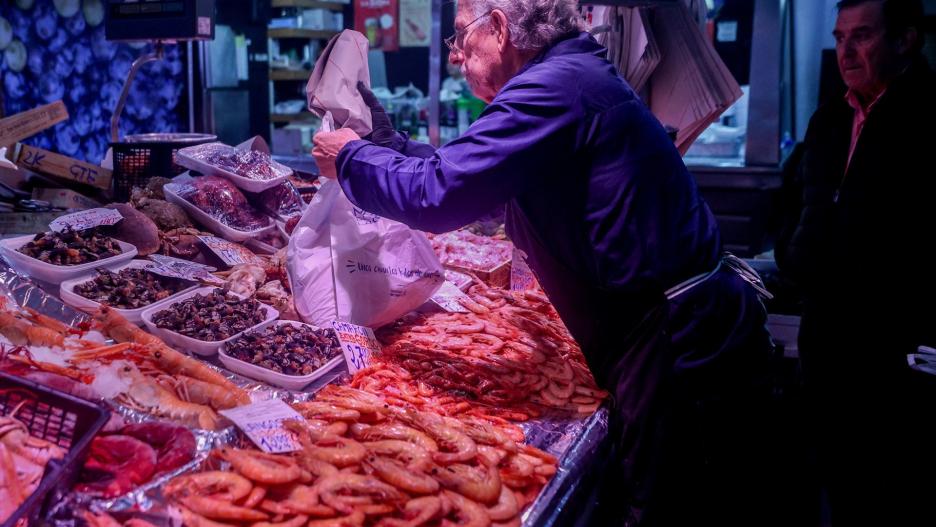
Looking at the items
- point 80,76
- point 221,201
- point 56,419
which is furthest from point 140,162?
point 80,76

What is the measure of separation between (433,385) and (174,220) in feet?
5.03

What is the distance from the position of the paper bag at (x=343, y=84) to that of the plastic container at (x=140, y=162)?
122 cm

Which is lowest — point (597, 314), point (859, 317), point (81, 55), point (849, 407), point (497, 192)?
point (849, 407)

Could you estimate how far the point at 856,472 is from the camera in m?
3.31

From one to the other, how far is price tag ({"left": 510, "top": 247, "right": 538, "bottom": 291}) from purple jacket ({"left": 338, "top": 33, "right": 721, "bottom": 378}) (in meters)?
0.98

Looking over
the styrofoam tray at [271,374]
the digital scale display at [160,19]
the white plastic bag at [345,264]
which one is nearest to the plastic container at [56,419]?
the styrofoam tray at [271,374]

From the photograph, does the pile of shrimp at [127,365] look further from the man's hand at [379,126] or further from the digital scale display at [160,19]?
the digital scale display at [160,19]

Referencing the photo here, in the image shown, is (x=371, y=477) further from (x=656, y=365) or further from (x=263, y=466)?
(x=656, y=365)

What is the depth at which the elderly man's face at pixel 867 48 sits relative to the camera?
316 centimetres

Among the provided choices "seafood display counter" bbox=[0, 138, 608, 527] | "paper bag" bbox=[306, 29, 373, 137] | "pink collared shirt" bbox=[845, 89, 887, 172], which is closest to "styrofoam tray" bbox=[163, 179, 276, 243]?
"seafood display counter" bbox=[0, 138, 608, 527]

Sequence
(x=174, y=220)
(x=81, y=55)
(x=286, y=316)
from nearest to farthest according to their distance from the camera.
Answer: (x=286, y=316)
(x=174, y=220)
(x=81, y=55)

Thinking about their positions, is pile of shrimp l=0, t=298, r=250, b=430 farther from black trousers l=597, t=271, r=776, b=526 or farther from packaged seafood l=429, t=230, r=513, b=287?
packaged seafood l=429, t=230, r=513, b=287

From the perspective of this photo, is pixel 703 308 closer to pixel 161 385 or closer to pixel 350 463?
pixel 350 463

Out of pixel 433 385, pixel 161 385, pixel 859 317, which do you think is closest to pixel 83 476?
pixel 161 385
